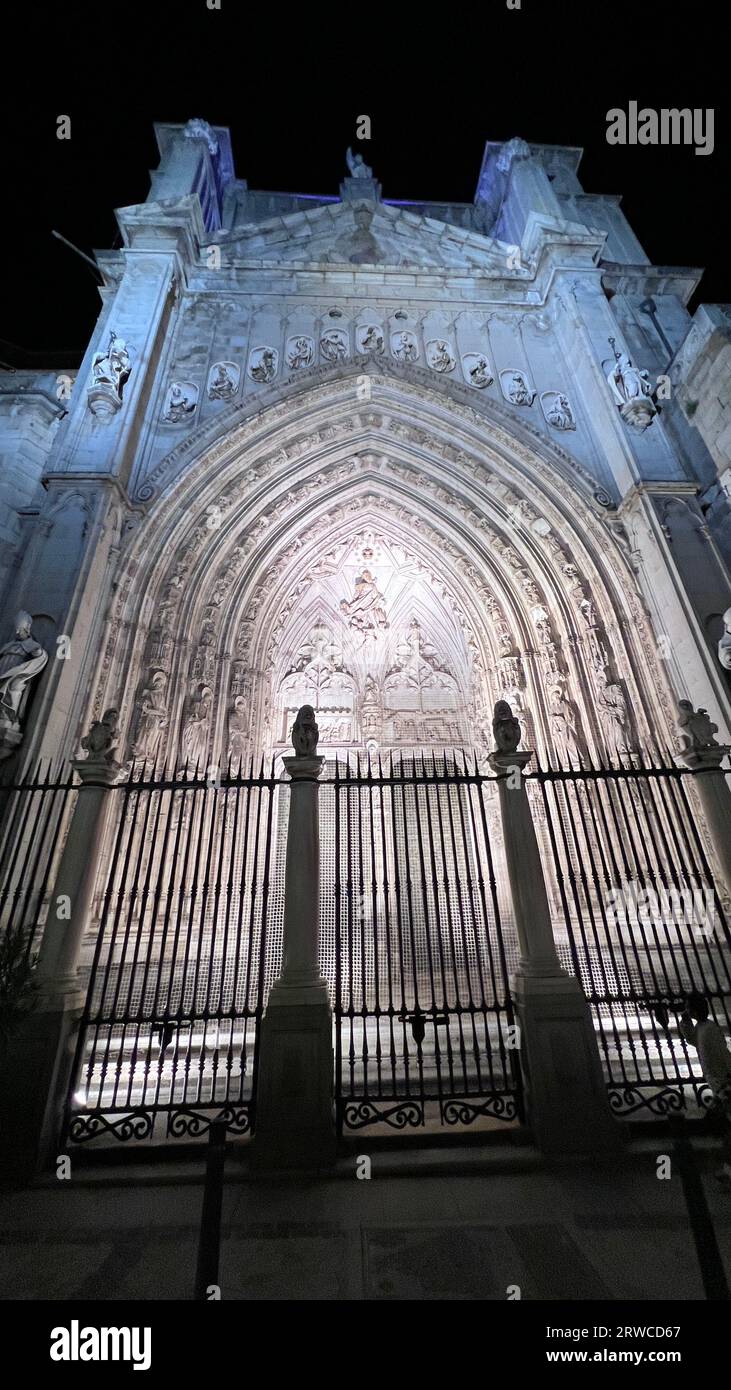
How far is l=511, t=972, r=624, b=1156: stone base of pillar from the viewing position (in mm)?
3949

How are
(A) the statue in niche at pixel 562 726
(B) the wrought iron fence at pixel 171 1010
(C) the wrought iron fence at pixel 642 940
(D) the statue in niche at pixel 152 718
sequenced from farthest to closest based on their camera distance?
1. (A) the statue in niche at pixel 562 726
2. (D) the statue in niche at pixel 152 718
3. (C) the wrought iron fence at pixel 642 940
4. (B) the wrought iron fence at pixel 171 1010

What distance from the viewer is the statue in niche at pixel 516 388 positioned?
12.1 meters

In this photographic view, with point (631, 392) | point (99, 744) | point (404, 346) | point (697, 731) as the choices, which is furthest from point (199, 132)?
point (697, 731)

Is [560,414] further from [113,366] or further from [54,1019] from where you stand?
[54,1019]

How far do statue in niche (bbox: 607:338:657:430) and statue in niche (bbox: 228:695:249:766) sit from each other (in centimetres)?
950

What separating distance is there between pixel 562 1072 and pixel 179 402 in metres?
12.7

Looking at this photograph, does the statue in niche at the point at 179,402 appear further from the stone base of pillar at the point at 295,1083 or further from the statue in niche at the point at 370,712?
the stone base of pillar at the point at 295,1083

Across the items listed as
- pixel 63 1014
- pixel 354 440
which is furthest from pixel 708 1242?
pixel 354 440

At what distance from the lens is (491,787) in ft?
32.8

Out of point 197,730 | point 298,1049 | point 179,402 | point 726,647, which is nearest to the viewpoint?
point 298,1049

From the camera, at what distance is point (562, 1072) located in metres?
4.18

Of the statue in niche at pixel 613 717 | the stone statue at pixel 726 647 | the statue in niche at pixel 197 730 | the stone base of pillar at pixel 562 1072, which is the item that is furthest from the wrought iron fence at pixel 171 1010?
the stone statue at pixel 726 647

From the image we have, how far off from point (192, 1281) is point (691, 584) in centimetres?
994

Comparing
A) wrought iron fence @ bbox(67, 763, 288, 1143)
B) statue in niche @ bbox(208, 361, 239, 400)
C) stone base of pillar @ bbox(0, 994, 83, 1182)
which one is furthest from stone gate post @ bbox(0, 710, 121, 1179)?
statue in niche @ bbox(208, 361, 239, 400)
